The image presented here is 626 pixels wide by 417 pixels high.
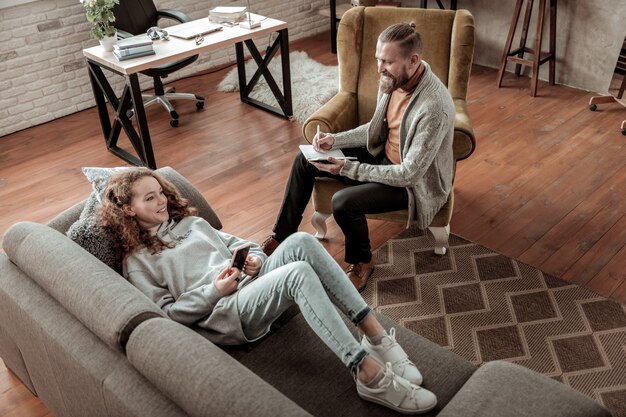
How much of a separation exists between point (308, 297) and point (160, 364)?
0.51 meters

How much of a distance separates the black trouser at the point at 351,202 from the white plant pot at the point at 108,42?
63.4 inches

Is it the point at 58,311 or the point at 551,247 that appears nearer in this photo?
the point at 58,311

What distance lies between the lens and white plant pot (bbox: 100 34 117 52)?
367 cm

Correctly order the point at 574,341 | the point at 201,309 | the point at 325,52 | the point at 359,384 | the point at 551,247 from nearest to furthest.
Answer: the point at 359,384 → the point at 201,309 → the point at 574,341 → the point at 551,247 → the point at 325,52

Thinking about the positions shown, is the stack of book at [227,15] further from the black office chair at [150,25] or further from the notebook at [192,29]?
the black office chair at [150,25]

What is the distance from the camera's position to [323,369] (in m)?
1.85

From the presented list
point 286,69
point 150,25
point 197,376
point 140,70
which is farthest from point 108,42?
point 197,376

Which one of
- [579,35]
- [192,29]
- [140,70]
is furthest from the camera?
[579,35]

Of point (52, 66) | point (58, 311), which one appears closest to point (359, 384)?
point (58, 311)

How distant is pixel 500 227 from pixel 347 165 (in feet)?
3.16

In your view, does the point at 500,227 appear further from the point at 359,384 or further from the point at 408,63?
the point at 359,384

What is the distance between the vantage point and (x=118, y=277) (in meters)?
1.76

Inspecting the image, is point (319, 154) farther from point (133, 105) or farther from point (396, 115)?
point (133, 105)

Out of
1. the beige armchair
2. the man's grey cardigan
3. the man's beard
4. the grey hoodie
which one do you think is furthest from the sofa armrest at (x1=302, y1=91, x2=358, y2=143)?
the grey hoodie
